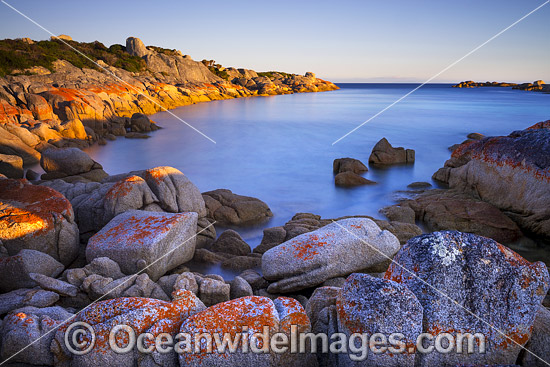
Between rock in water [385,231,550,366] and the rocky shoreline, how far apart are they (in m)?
0.01

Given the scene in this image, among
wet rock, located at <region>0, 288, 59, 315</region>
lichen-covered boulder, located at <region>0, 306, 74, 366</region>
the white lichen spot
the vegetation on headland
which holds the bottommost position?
wet rock, located at <region>0, 288, 59, 315</region>

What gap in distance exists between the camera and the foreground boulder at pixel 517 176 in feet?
27.5

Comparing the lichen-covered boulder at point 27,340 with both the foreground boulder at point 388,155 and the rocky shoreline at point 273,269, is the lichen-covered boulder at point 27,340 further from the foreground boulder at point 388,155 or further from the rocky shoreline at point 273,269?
the foreground boulder at point 388,155

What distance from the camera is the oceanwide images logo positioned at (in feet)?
10.1

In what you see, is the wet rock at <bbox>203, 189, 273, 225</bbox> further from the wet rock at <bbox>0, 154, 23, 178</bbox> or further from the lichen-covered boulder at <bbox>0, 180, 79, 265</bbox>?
the wet rock at <bbox>0, 154, 23, 178</bbox>

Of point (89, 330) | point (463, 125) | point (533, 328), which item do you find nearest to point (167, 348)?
point (89, 330)

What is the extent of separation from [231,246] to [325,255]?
8.97 ft

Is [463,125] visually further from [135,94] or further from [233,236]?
[135,94]

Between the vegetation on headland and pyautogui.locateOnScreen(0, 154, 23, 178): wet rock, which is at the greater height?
A: the vegetation on headland

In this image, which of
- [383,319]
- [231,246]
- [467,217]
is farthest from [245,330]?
[467,217]

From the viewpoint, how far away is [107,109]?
83.8ft

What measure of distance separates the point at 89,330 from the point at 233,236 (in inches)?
176

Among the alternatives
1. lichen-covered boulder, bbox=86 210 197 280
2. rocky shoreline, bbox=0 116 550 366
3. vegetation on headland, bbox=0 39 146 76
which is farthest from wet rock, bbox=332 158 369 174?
vegetation on headland, bbox=0 39 146 76

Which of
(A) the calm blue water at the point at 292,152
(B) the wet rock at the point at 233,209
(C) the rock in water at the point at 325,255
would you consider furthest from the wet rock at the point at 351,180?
(C) the rock in water at the point at 325,255
